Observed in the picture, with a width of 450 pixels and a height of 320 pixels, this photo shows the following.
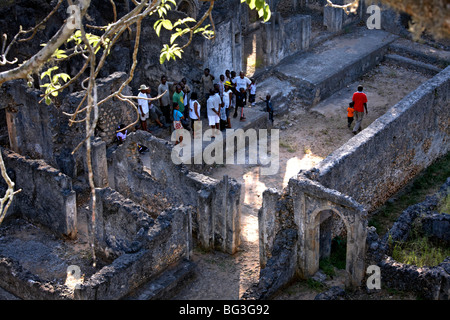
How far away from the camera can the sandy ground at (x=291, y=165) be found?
1217 centimetres

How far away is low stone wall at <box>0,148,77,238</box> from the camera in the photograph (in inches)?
535

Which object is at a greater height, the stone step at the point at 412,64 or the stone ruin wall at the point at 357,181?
the stone ruin wall at the point at 357,181

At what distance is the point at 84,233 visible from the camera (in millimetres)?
13977

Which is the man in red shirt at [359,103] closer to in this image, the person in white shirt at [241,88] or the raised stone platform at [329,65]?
the raised stone platform at [329,65]

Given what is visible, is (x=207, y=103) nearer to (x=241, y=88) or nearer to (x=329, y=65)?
(x=241, y=88)

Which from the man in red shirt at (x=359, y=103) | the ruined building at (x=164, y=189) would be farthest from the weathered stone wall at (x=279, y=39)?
the man in red shirt at (x=359, y=103)

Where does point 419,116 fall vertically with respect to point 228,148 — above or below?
above

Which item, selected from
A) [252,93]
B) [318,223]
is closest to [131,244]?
[318,223]

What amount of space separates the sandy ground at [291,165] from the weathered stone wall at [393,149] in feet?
6.63

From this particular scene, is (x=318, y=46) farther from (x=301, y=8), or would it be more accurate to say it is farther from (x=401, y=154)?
(x=401, y=154)

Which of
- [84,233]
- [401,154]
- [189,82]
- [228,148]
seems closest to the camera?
[84,233]

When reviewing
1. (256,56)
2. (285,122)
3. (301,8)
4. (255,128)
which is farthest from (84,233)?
(301,8)

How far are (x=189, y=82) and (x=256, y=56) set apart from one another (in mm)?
3423

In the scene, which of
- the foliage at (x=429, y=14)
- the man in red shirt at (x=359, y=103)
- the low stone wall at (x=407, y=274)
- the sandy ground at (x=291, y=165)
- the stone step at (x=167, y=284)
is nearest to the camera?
the foliage at (x=429, y=14)
